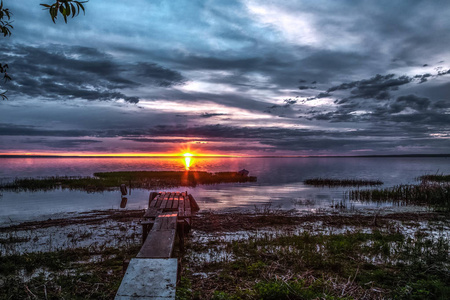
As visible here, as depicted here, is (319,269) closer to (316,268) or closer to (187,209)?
(316,268)

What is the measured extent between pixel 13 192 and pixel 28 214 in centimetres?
1501

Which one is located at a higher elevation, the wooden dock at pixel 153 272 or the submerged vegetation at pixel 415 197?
the wooden dock at pixel 153 272

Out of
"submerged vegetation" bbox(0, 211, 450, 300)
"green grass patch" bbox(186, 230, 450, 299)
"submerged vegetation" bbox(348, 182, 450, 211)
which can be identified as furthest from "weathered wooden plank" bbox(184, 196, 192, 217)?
"submerged vegetation" bbox(348, 182, 450, 211)

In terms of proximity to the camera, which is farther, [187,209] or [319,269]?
[187,209]

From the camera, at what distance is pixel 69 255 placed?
923 centimetres

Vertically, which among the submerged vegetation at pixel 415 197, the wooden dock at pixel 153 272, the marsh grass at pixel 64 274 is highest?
the wooden dock at pixel 153 272

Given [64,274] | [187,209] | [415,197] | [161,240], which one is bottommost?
[415,197]

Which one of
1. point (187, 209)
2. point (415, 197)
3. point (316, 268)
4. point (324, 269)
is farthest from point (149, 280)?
point (415, 197)

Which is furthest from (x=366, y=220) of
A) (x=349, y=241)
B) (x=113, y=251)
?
(x=113, y=251)

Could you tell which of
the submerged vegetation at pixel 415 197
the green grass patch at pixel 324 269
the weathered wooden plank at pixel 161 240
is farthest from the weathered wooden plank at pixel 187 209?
the submerged vegetation at pixel 415 197

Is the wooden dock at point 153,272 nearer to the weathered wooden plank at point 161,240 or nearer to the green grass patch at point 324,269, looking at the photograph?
the weathered wooden plank at point 161,240

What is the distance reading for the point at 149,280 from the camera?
18.1 feet

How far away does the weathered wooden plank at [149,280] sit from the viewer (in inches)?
199

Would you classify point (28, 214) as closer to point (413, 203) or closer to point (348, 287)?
point (348, 287)
